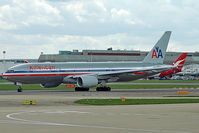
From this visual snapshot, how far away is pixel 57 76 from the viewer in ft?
211

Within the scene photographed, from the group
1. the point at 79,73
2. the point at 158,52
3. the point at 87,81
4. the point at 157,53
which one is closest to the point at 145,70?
the point at 157,53

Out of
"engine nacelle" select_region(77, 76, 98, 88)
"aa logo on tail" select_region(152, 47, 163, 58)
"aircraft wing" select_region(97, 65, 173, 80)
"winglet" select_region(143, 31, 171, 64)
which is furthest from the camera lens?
"aa logo on tail" select_region(152, 47, 163, 58)

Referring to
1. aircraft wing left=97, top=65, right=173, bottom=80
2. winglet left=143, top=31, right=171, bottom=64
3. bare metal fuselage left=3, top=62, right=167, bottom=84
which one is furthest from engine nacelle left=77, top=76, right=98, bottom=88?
winglet left=143, top=31, right=171, bottom=64

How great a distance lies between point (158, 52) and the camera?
72.4 metres

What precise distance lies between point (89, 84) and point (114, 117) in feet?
120

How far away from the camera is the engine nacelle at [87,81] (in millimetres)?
62531

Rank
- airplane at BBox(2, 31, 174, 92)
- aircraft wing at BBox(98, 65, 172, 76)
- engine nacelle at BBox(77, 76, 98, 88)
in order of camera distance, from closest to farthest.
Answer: engine nacelle at BBox(77, 76, 98, 88), airplane at BBox(2, 31, 174, 92), aircraft wing at BBox(98, 65, 172, 76)

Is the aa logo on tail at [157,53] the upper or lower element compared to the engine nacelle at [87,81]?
upper

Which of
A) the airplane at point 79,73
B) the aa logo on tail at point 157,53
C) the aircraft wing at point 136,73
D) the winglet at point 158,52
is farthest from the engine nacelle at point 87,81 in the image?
the aa logo on tail at point 157,53

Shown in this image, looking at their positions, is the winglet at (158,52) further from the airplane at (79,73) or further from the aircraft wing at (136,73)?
the aircraft wing at (136,73)

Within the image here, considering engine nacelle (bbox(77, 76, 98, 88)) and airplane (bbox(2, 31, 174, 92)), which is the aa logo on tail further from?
engine nacelle (bbox(77, 76, 98, 88))

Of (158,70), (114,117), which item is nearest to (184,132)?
(114,117)

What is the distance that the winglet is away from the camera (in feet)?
235

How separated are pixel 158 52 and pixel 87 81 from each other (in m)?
16.0
